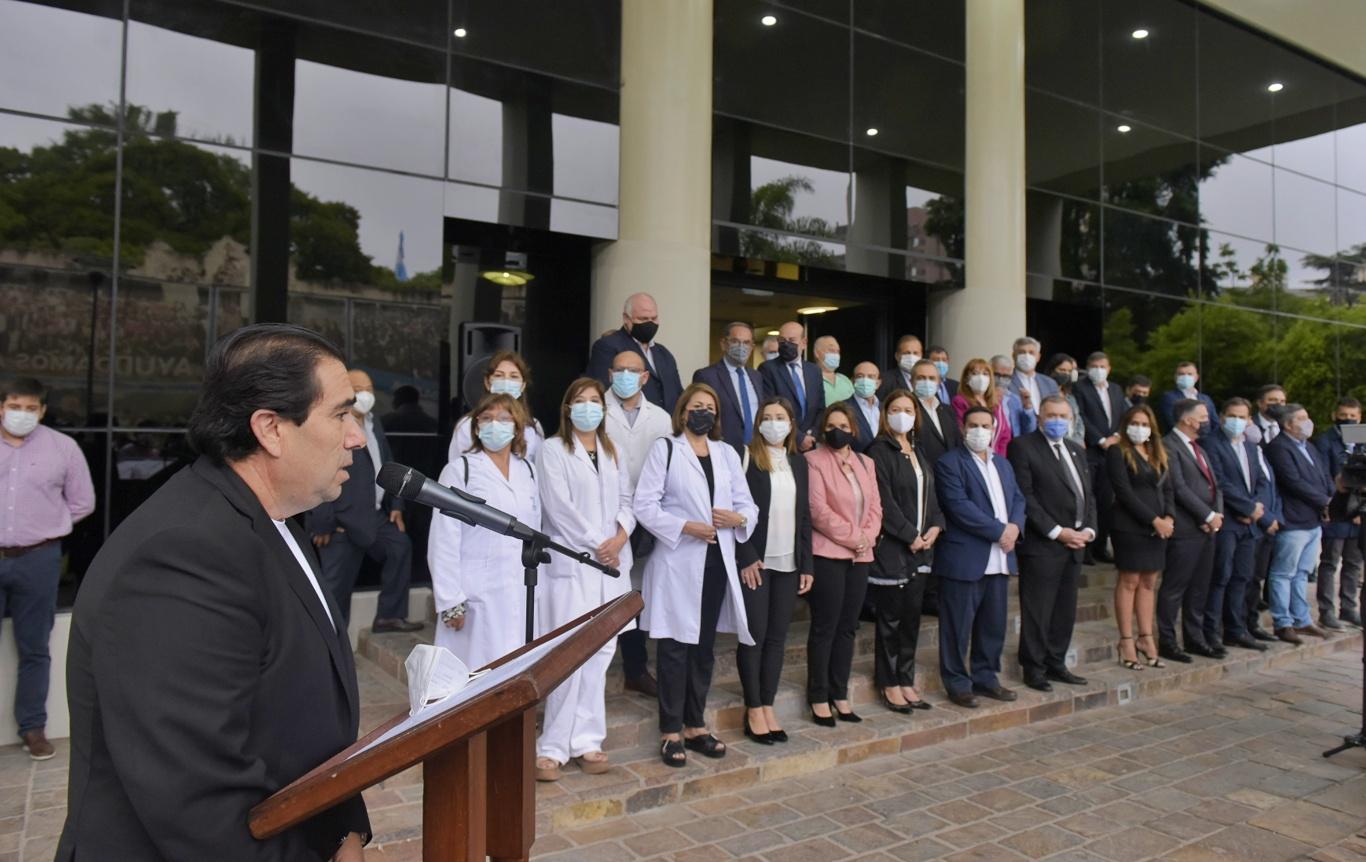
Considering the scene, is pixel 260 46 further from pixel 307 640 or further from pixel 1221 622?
pixel 1221 622

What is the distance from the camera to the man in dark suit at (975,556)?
6.26m

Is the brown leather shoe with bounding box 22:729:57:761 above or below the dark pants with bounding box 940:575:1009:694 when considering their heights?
below

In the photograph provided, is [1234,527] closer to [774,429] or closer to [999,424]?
[999,424]

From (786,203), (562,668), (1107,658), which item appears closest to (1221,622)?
(1107,658)

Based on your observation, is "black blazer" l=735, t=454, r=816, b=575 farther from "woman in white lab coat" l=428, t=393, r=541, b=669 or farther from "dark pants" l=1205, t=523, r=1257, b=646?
"dark pants" l=1205, t=523, r=1257, b=646

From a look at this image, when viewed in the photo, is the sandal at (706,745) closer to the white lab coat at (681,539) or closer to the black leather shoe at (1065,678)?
the white lab coat at (681,539)

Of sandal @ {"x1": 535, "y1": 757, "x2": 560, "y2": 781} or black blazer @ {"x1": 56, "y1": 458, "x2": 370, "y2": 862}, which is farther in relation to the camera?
sandal @ {"x1": 535, "y1": 757, "x2": 560, "y2": 781}

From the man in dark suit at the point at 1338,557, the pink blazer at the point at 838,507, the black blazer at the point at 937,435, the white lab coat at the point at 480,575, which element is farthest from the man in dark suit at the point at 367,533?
the man in dark suit at the point at 1338,557

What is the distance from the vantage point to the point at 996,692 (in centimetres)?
641

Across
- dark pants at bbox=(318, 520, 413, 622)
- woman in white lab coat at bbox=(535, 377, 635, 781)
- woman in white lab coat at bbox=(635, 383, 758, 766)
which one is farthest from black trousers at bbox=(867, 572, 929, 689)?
dark pants at bbox=(318, 520, 413, 622)

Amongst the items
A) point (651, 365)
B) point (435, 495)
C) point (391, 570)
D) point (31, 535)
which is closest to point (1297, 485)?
point (651, 365)

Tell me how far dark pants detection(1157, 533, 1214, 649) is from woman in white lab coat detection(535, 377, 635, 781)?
5.09 meters

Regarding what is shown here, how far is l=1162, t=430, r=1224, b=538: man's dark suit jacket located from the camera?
7602mm

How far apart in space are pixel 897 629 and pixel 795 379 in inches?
83.7
